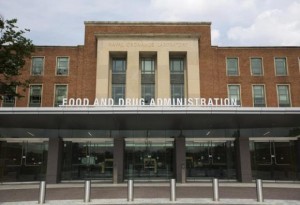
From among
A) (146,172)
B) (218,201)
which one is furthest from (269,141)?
(218,201)

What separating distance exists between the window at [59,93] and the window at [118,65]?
625cm

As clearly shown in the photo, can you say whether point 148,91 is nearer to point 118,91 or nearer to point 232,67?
point 118,91

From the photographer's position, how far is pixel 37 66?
38969mm

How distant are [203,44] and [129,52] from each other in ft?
30.0

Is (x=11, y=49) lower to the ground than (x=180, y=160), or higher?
higher

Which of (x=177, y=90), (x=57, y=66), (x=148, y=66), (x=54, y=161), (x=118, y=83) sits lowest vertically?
(x=54, y=161)

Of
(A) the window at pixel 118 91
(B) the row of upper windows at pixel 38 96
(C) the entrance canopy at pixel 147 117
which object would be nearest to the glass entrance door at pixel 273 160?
(C) the entrance canopy at pixel 147 117

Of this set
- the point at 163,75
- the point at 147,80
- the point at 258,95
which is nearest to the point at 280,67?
the point at 258,95

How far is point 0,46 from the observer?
1430 centimetres

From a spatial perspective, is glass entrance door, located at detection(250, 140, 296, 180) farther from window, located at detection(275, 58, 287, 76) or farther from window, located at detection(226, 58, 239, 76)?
window, located at detection(275, 58, 287, 76)

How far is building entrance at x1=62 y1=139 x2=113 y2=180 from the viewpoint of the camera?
28.0 m

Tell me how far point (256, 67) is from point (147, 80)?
13.5 m

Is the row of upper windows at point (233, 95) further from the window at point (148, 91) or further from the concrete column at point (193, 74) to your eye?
the window at point (148, 91)

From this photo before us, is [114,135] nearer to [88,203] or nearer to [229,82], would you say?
[88,203]
